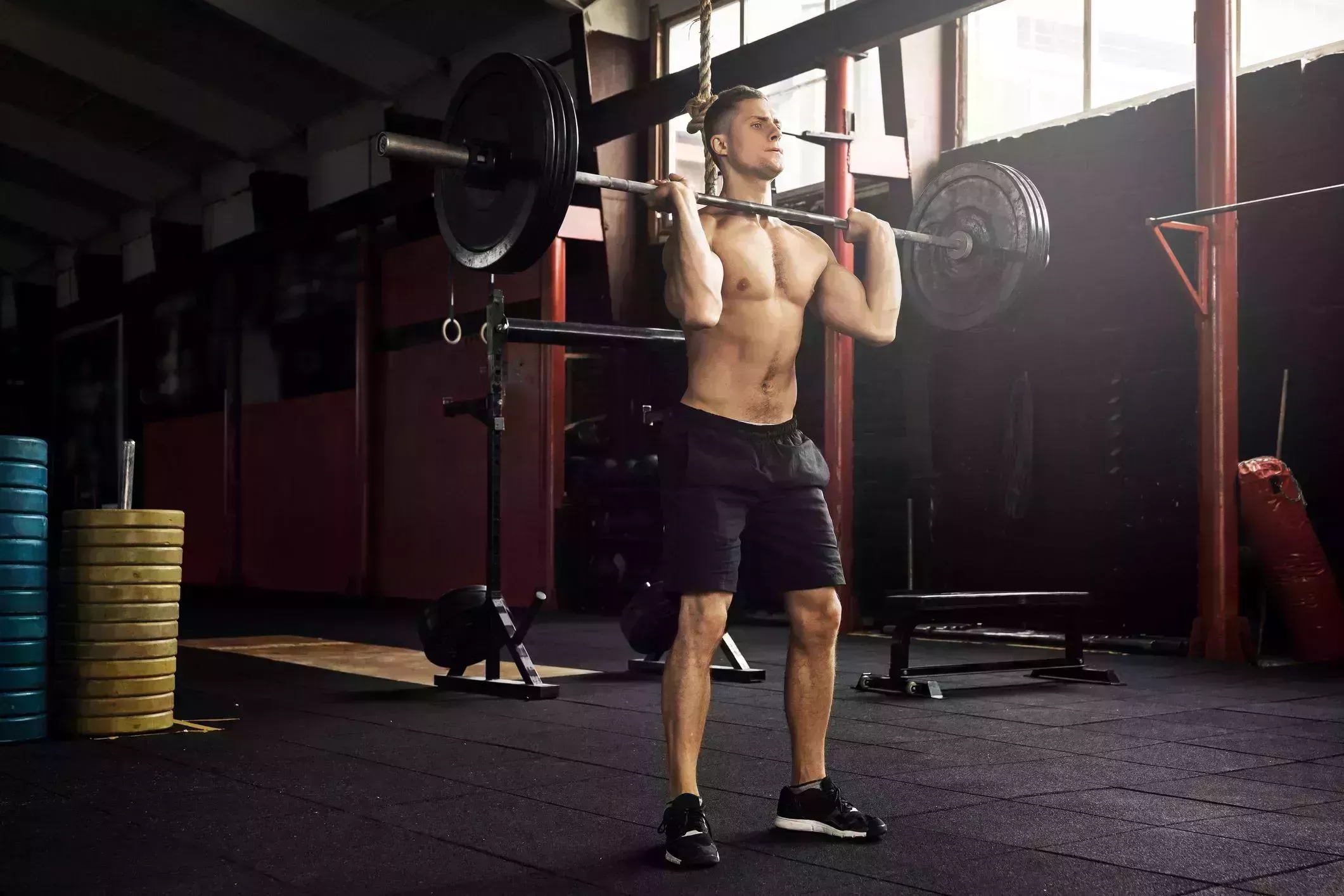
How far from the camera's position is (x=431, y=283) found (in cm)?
980

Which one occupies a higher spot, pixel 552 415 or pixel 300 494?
pixel 552 415

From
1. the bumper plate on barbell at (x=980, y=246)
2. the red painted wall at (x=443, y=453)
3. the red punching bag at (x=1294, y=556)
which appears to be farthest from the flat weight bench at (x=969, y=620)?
the red painted wall at (x=443, y=453)

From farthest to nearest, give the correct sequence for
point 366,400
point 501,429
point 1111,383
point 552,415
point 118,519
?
point 366,400
point 552,415
point 1111,383
point 501,429
point 118,519

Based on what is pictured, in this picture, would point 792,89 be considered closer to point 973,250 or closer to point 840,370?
point 840,370

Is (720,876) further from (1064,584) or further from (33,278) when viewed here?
(33,278)

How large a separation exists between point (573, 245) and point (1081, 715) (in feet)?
18.5

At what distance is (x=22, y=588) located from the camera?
10.9 feet

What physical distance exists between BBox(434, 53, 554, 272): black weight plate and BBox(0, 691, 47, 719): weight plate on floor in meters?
1.73

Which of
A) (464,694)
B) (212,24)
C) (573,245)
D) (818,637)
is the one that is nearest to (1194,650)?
(464,694)

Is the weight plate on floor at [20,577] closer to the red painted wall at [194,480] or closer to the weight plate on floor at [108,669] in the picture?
the weight plate on floor at [108,669]

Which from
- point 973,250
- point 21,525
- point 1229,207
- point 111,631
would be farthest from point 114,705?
point 1229,207

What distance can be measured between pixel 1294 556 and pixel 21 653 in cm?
441

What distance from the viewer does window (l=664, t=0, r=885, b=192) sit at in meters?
7.29

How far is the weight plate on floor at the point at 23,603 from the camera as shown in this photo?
3301mm
